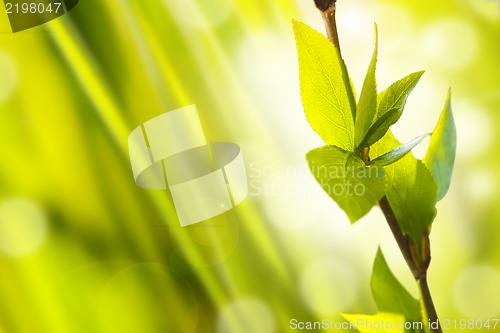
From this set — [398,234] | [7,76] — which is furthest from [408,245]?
[7,76]

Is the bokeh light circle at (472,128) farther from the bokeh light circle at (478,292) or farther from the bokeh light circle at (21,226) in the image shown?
the bokeh light circle at (21,226)

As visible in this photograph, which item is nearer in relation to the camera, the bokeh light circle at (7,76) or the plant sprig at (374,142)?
the plant sprig at (374,142)

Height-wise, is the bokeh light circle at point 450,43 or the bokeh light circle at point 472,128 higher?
the bokeh light circle at point 450,43

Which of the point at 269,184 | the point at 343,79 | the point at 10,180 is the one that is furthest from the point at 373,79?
the point at 10,180

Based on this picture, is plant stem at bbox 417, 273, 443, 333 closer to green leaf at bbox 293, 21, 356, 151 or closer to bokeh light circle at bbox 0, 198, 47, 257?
green leaf at bbox 293, 21, 356, 151

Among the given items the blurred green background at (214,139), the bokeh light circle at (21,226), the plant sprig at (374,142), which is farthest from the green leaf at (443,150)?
the bokeh light circle at (21,226)

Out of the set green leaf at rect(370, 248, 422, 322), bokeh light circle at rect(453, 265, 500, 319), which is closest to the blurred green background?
bokeh light circle at rect(453, 265, 500, 319)
